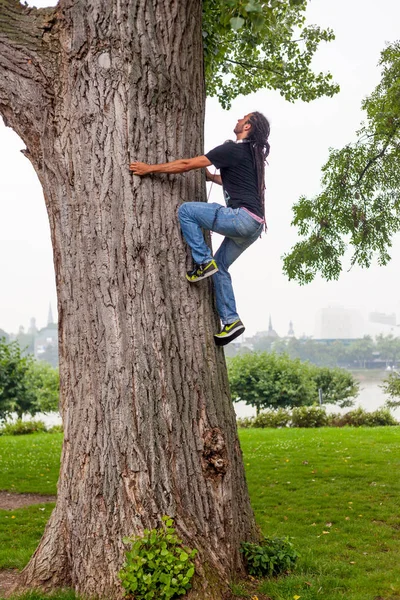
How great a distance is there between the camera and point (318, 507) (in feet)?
26.8

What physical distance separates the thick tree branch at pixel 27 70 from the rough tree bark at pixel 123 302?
0.01m

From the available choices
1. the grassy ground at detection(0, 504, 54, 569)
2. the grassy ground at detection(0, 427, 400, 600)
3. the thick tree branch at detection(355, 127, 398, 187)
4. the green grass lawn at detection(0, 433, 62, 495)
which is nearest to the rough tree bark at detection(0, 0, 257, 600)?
the grassy ground at detection(0, 427, 400, 600)

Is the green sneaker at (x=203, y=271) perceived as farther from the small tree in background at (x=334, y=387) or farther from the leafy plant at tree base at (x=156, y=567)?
the small tree in background at (x=334, y=387)

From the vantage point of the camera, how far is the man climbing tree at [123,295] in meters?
4.82

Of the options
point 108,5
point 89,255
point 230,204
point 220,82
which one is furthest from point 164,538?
point 220,82

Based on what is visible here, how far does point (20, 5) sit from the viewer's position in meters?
5.68

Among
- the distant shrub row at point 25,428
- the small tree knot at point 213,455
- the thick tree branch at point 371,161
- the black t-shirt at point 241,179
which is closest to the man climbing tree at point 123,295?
the small tree knot at point 213,455

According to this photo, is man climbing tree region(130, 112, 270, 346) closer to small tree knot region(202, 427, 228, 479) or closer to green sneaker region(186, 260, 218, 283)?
green sneaker region(186, 260, 218, 283)

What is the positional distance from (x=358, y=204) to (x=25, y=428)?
13.4 metres

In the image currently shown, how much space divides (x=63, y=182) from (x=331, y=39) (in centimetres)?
875

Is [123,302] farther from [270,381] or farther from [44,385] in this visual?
[44,385]

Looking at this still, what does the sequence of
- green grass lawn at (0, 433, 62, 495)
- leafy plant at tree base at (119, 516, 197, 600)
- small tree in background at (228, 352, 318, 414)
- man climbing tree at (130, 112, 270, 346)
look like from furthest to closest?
small tree in background at (228, 352, 318, 414), green grass lawn at (0, 433, 62, 495), man climbing tree at (130, 112, 270, 346), leafy plant at tree base at (119, 516, 197, 600)

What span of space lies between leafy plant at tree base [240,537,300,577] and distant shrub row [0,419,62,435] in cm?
1599

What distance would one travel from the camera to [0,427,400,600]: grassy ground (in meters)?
5.29
